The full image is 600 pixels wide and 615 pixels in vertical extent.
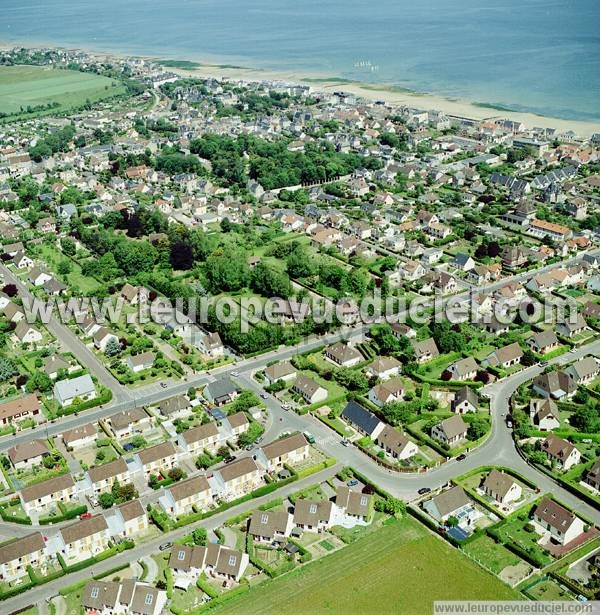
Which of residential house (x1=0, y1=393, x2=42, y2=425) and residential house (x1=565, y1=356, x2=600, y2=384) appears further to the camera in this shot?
residential house (x1=565, y1=356, x2=600, y2=384)

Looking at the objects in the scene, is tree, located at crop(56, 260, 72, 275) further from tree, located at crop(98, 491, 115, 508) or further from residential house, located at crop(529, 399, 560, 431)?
residential house, located at crop(529, 399, 560, 431)

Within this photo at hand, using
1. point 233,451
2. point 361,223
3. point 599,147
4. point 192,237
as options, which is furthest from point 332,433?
point 599,147

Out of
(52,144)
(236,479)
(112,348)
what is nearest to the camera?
(236,479)

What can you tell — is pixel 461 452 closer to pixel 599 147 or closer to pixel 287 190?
pixel 287 190

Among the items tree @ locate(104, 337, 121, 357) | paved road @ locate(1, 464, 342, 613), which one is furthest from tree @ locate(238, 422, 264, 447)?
tree @ locate(104, 337, 121, 357)

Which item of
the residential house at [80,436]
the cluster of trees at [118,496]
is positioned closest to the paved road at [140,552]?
the cluster of trees at [118,496]

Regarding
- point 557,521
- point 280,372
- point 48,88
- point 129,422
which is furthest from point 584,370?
point 48,88

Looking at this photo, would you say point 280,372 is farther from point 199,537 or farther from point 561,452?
point 561,452
